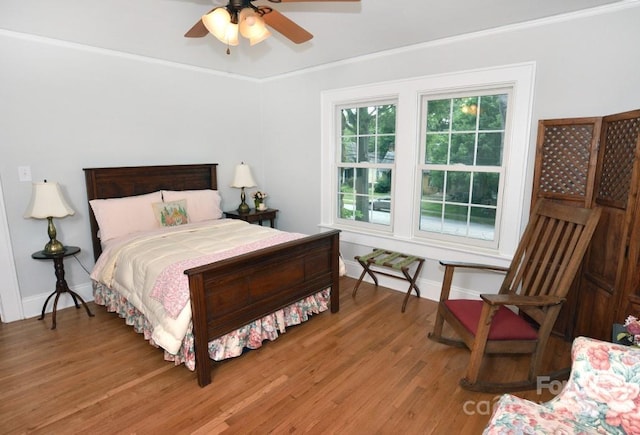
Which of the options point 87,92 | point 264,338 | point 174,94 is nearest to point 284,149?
point 174,94

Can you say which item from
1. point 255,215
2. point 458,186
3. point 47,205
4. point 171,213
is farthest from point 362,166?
point 47,205

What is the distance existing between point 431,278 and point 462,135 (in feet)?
4.75

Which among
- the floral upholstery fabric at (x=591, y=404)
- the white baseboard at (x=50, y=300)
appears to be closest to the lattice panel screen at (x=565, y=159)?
the floral upholstery fabric at (x=591, y=404)

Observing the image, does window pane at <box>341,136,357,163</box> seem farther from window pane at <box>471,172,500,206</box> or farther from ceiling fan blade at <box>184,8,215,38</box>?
ceiling fan blade at <box>184,8,215,38</box>

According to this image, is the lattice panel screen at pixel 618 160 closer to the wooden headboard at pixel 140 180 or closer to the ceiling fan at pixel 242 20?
the ceiling fan at pixel 242 20

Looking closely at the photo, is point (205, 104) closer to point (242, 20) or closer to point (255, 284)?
point (242, 20)

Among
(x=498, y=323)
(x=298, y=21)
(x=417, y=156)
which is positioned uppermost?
(x=298, y=21)

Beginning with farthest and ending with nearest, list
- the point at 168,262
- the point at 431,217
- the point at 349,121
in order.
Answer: the point at 349,121 → the point at 431,217 → the point at 168,262

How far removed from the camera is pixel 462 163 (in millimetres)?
3336

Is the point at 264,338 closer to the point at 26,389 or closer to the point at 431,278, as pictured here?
the point at 26,389

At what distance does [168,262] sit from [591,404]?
8.13 ft

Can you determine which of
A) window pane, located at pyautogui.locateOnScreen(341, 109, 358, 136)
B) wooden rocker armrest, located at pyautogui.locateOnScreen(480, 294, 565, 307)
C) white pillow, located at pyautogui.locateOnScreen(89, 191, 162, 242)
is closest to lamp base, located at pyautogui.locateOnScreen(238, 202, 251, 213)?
white pillow, located at pyautogui.locateOnScreen(89, 191, 162, 242)

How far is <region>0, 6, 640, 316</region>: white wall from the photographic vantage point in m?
2.57

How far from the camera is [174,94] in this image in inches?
155
